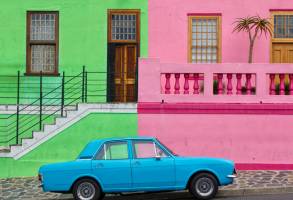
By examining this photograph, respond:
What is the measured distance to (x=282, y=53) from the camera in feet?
61.8

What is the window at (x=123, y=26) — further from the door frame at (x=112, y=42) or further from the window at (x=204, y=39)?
the window at (x=204, y=39)

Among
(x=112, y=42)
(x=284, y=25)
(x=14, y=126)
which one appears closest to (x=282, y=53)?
(x=284, y=25)

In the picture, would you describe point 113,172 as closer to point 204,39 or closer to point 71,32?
point 71,32

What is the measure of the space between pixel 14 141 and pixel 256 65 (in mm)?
6971

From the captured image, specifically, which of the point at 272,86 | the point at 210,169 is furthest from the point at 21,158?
the point at 272,86

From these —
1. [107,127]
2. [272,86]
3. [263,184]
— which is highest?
[272,86]

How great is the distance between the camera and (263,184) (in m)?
14.1

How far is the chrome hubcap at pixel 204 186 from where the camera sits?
12.9 meters

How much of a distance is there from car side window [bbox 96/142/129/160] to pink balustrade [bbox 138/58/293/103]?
10.6 ft

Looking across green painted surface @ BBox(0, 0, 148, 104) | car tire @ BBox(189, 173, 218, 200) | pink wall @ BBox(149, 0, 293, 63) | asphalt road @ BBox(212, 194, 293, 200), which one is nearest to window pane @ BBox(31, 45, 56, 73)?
green painted surface @ BBox(0, 0, 148, 104)

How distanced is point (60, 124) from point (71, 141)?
1.68 feet

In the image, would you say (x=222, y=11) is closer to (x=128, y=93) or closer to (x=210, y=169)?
(x=128, y=93)

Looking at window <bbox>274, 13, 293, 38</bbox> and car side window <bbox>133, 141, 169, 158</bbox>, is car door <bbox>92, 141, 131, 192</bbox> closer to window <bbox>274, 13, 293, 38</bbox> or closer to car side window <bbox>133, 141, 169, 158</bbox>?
car side window <bbox>133, 141, 169, 158</bbox>

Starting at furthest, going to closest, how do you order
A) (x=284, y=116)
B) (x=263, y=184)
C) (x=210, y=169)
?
(x=284, y=116), (x=263, y=184), (x=210, y=169)
